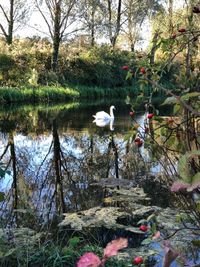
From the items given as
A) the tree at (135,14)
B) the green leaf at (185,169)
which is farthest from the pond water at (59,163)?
the tree at (135,14)

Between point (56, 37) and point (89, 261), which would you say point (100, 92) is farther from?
point (89, 261)

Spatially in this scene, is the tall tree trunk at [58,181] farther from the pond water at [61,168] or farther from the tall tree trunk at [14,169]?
the tall tree trunk at [14,169]

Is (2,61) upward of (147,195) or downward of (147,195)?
upward

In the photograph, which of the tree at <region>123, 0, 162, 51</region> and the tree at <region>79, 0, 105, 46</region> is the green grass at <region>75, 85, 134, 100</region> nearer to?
the tree at <region>79, 0, 105, 46</region>

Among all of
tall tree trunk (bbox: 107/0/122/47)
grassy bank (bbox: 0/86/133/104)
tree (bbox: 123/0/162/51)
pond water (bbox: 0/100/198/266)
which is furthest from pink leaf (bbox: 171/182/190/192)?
tree (bbox: 123/0/162/51)

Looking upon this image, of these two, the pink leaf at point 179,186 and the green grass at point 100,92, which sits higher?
the pink leaf at point 179,186

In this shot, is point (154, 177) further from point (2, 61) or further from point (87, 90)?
point (87, 90)

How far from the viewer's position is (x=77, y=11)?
22.1m

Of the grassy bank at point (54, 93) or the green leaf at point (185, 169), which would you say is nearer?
the green leaf at point (185, 169)

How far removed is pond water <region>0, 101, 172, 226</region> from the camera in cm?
432

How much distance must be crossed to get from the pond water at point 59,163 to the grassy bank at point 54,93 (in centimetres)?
478

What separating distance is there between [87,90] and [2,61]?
15.3ft

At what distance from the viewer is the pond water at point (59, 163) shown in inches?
170

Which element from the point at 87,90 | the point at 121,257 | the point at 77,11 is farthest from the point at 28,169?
the point at 77,11
